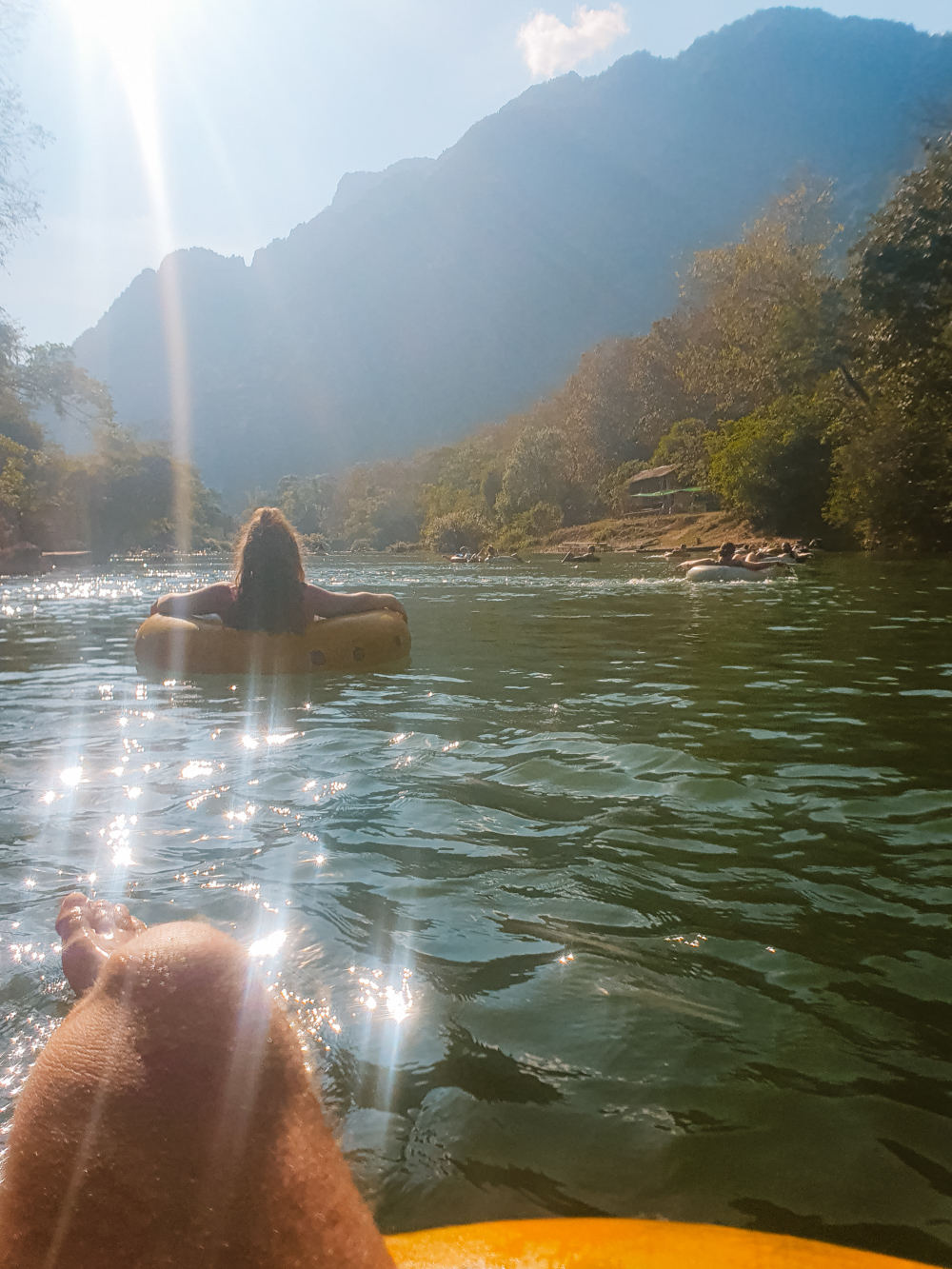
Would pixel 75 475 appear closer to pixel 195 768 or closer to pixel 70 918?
pixel 195 768

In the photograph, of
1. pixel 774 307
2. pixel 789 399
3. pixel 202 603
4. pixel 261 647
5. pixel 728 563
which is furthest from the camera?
pixel 789 399

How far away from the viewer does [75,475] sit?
51.7 metres

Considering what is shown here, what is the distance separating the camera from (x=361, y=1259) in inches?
42.5

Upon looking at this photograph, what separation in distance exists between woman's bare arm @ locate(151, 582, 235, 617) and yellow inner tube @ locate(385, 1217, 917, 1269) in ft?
24.7

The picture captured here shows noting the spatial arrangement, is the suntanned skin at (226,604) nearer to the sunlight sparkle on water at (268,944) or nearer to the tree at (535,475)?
the sunlight sparkle on water at (268,944)

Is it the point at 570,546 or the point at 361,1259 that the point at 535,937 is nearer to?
the point at 361,1259

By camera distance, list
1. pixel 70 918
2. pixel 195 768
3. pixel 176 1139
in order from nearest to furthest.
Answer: pixel 176 1139 → pixel 70 918 → pixel 195 768

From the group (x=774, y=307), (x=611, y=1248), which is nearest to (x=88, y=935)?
(x=611, y=1248)

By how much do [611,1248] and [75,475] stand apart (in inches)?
2226

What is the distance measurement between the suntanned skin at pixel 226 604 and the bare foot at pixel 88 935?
6.41 m

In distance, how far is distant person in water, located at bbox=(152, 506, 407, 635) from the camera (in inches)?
320

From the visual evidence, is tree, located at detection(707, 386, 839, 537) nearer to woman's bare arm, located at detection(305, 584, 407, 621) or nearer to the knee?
woman's bare arm, located at detection(305, 584, 407, 621)

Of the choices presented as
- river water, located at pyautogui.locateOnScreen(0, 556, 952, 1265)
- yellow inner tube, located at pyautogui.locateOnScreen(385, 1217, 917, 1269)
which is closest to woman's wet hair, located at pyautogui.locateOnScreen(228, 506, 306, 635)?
river water, located at pyautogui.locateOnScreen(0, 556, 952, 1265)

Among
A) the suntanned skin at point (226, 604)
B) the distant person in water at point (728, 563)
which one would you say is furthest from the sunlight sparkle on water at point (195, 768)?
the distant person in water at point (728, 563)
